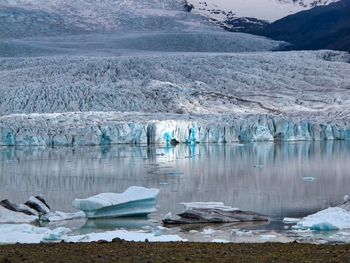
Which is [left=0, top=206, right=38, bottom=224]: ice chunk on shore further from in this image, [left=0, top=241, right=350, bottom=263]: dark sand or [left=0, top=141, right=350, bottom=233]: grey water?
[left=0, top=241, right=350, bottom=263]: dark sand

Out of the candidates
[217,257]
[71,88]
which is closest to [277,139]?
[71,88]

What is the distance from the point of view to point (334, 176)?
17.1 metres

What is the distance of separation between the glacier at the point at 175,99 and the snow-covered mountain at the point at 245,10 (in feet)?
85.8

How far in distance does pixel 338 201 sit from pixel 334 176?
14.2 feet

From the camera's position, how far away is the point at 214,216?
1098 centimetres

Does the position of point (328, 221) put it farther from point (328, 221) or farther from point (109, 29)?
point (109, 29)

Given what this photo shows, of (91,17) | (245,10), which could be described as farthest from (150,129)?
(245,10)

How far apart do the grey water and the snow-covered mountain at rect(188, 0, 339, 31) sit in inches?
1664

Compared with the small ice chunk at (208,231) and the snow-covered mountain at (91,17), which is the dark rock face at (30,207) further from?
the snow-covered mountain at (91,17)

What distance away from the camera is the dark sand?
670cm

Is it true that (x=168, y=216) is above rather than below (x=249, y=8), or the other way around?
below

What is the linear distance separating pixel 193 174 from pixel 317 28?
5071 centimetres

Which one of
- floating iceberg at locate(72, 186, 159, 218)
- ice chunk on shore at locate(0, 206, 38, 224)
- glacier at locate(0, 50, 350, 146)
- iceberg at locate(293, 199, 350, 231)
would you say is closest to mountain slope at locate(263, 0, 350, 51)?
glacier at locate(0, 50, 350, 146)

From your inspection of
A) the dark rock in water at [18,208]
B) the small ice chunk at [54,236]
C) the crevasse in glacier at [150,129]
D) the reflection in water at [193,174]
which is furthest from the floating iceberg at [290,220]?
the crevasse in glacier at [150,129]
